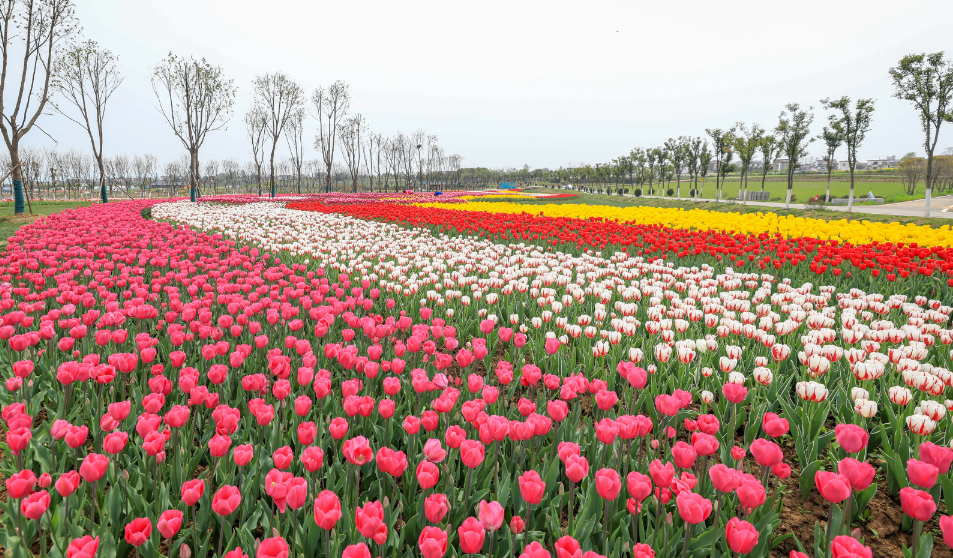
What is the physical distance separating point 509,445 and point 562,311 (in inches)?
96.3

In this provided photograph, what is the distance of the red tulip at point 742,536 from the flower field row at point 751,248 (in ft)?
21.3

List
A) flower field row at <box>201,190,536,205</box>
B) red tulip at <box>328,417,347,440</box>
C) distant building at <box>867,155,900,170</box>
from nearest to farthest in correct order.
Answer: red tulip at <box>328,417,347,440</box> → flower field row at <box>201,190,536,205</box> → distant building at <box>867,155,900,170</box>

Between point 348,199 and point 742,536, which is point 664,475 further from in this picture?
point 348,199

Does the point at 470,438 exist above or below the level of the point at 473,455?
below

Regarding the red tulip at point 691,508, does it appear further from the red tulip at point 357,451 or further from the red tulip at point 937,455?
the red tulip at point 357,451

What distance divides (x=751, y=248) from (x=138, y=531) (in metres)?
9.02

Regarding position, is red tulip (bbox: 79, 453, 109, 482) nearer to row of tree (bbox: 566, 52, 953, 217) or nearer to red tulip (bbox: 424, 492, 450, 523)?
red tulip (bbox: 424, 492, 450, 523)

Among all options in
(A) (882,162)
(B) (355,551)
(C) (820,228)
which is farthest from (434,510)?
(A) (882,162)

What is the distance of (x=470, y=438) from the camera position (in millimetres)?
2914

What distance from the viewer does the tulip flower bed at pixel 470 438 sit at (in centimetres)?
182

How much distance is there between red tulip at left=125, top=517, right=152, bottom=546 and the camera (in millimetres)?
1633

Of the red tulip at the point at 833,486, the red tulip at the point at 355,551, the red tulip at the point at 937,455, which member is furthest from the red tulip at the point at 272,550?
the red tulip at the point at 937,455

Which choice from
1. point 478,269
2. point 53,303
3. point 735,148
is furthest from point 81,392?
point 735,148

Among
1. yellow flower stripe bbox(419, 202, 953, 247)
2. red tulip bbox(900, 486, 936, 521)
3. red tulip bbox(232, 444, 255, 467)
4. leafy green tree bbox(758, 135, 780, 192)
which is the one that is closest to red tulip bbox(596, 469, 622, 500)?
red tulip bbox(900, 486, 936, 521)
